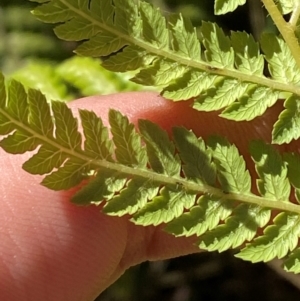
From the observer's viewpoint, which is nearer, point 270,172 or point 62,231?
point 270,172

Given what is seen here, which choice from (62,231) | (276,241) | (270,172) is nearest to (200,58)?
(270,172)

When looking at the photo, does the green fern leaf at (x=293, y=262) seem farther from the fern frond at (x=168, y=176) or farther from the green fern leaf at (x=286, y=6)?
the green fern leaf at (x=286, y=6)

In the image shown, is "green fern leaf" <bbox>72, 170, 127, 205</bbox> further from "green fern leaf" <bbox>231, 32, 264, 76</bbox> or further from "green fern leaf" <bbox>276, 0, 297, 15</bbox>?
"green fern leaf" <bbox>276, 0, 297, 15</bbox>

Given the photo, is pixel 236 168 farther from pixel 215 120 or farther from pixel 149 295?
pixel 149 295

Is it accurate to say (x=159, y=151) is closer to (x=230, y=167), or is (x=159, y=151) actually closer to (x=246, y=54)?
(x=230, y=167)

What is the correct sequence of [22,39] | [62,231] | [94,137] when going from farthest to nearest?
1. [22,39]
2. [62,231]
3. [94,137]

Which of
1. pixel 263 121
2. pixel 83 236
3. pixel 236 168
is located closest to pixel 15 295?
pixel 83 236

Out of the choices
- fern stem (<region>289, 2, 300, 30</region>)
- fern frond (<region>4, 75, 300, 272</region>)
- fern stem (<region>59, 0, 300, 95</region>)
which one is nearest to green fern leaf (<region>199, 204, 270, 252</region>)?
fern frond (<region>4, 75, 300, 272</region>)
